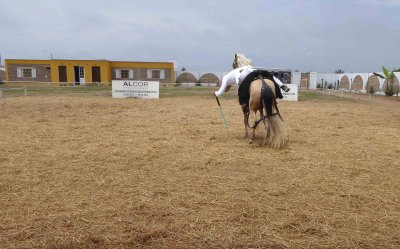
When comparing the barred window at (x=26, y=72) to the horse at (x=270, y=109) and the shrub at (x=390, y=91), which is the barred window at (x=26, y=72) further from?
the horse at (x=270, y=109)

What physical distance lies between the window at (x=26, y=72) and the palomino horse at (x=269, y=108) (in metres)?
42.6

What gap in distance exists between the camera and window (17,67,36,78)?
4352cm

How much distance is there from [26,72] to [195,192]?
44749 millimetres

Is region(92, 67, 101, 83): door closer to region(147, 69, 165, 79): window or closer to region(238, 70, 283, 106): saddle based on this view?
region(147, 69, 165, 79): window

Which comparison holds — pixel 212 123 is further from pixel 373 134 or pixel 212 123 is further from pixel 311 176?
pixel 311 176

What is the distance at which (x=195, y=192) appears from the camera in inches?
177

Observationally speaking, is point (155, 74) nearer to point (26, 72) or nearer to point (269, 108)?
point (26, 72)

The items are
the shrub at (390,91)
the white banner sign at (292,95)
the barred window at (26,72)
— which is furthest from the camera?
the barred window at (26,72)

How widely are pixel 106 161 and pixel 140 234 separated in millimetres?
2796

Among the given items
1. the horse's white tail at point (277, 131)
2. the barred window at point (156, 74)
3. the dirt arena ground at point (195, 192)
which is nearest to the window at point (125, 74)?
the barred window at point (156, 74)

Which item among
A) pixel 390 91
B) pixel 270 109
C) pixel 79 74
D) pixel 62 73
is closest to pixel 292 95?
pixel 390 91

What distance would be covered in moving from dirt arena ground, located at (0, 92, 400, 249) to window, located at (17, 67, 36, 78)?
3937 cm

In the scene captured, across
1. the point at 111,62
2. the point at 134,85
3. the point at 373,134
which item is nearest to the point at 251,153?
the point at 373,134

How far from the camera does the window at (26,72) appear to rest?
1713 inches
